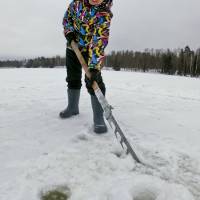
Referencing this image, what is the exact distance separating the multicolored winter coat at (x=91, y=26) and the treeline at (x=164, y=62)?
6809 centimetres

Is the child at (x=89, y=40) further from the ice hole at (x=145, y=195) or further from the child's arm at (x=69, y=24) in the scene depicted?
the ice hole at (x=145, y=195)

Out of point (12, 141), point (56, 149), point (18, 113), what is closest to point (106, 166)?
point (56, 149)

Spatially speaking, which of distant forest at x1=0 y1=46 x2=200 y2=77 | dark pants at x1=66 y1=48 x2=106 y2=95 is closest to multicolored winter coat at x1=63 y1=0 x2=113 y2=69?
dark pants at x1=66 y1=48 x2=106 y2=95

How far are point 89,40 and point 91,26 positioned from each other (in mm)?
199

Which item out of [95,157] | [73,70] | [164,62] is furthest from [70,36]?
[164,62]

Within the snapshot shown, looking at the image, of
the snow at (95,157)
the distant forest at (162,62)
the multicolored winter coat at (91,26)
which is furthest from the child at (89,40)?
the distant forest at (162,62)

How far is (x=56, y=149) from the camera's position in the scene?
2.83 meters

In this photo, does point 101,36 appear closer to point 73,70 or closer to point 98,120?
point 73,70

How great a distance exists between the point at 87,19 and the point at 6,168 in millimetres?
2059

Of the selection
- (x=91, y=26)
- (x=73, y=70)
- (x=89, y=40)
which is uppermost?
(x=91, y=26)

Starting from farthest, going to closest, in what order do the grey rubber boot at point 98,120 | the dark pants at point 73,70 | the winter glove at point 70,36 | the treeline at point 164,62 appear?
1. the treeline at point 164,62
2. the dark pants at point 73,70
3. the winter glove at point 70,36
4. the grey rubber boot at point 98,120

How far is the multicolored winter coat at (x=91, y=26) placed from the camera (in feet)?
11.1

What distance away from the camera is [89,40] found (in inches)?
147

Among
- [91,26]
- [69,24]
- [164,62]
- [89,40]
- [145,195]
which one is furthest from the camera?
[164,62]
